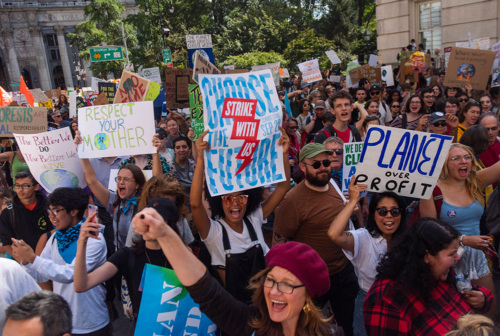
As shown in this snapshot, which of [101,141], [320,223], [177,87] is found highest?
[177,87]

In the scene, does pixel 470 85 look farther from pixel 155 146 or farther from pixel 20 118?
pixel 20 118

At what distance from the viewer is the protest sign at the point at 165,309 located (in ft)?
7.63

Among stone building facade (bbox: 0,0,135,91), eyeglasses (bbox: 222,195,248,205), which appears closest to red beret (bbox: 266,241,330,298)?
eyeglasses (bbox: 222,195,248,205)

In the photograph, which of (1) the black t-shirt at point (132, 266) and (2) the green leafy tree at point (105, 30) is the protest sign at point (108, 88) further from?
(2) the green leafy tree at point (105, 30)

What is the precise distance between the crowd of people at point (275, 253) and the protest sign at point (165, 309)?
227 mm

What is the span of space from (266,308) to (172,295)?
62 centimetres

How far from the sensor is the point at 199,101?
5.63 m

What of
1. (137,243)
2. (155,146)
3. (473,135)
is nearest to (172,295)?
(137,243)

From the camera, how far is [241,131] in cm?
336

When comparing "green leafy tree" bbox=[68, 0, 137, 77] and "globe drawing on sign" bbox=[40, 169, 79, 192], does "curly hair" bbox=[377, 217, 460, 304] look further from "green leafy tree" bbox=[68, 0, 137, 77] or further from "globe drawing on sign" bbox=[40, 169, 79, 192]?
"green leafy tree" bbox=[68, 0, 137, 77]

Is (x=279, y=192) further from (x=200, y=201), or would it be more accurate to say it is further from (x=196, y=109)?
(x=196, y=109)

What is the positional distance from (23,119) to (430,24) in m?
13.7

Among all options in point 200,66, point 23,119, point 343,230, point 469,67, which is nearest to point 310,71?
point 469,67

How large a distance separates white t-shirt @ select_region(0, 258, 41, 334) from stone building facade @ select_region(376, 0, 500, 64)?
14.2m
